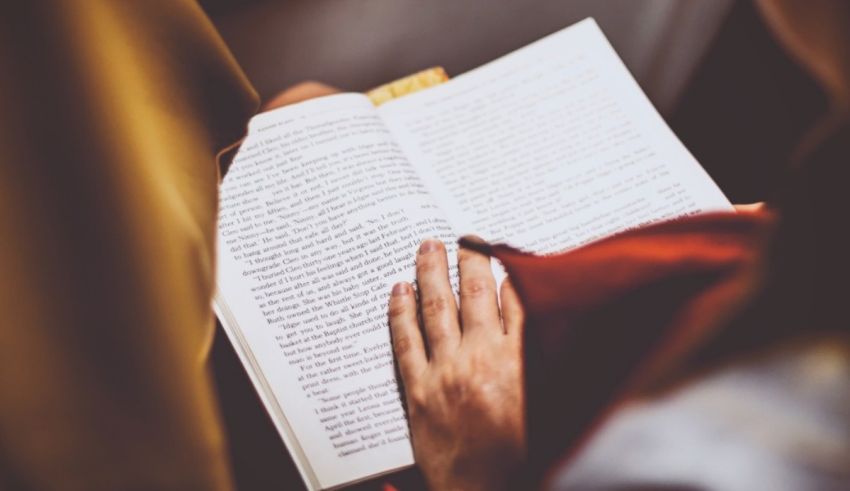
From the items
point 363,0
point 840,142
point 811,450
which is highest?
point 363,0

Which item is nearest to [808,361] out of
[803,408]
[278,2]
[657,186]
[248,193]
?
[803,408]

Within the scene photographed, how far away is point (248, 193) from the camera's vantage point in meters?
0.54

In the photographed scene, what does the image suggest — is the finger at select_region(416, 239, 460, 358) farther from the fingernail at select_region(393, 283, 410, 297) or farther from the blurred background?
the blurred background

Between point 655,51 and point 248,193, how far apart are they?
0.49 m

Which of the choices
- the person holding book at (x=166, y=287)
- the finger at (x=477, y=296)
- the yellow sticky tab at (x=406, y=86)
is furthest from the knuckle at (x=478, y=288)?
the yellow sticky tab at (x=406, y=86)

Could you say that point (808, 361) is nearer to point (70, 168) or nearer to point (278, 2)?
point (70, 168)

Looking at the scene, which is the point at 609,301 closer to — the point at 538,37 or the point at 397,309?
the point at 397,309

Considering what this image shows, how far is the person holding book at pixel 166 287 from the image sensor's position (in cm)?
27

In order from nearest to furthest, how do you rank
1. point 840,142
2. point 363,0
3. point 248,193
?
1. point 840,142
2. point 248,193
3. point 363,0

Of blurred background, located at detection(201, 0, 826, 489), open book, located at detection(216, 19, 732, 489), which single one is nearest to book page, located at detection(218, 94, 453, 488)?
open book, located at detection(216, 19, 732, 489)

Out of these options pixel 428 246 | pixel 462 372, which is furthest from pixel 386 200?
pixel 462 372

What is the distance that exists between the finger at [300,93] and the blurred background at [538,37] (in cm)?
1

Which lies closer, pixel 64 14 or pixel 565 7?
pixel 64 14

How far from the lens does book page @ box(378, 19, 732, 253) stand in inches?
21.4
